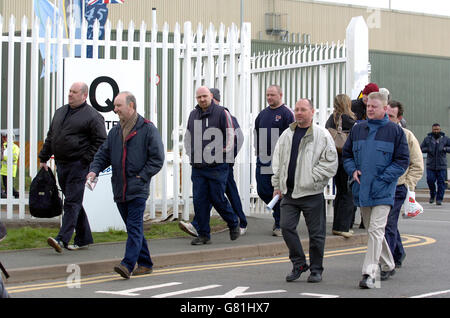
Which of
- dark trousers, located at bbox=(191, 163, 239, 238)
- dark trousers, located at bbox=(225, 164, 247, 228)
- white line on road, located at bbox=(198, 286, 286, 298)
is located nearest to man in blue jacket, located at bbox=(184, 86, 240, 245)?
dark trousers, located at bbox=(191, 163, 239, 238)

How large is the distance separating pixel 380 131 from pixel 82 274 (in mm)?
3393

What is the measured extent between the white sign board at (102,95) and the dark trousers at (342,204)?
3015 mm

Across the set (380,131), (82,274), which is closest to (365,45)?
(380,131)

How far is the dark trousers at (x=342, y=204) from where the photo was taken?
36.8 ft

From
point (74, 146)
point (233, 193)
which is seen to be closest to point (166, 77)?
point (233, 193)

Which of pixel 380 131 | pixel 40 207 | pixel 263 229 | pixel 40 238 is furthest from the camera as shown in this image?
pixel 263 229

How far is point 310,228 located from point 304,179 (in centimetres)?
53

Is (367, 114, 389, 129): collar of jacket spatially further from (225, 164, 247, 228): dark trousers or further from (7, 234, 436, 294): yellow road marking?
(225, 164, 247, 228): dark trousers

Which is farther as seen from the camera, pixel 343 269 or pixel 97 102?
pixel 97 102

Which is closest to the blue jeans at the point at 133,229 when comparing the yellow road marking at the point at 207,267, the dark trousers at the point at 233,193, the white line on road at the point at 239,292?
the yellow road marking at the point at 207,267

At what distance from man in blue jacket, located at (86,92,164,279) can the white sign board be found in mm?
3050

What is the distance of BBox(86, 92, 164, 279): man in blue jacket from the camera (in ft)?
27.3

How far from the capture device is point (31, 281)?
27.5 feet
